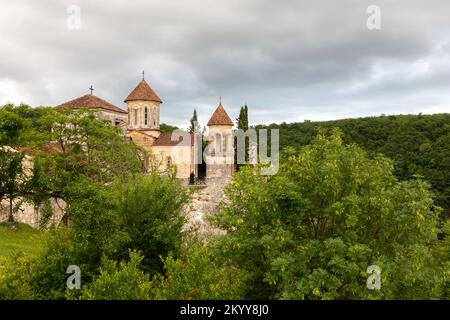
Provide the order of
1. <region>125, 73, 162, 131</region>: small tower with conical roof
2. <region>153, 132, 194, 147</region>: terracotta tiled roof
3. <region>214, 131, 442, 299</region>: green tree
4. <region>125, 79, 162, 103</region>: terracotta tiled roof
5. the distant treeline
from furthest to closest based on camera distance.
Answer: the distant treeline
<region>125, 79, 162, 103</region>: terracotta tiled roof
<region>125, 73, 162, 131</region>: small tower with conical roof
<region>153, 132, 194, 147</region>: terracotta tiled roof
<region>214, 131, 442, 299</region>: green tree

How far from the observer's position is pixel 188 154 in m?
51.4

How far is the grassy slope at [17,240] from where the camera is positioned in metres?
25.8

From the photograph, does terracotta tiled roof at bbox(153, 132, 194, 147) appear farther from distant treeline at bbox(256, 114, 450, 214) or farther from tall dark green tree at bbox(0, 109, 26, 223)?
tall dark green tree at bbox(0, 109, 26, 223)

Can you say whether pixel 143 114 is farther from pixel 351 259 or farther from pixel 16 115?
pixel 351 259

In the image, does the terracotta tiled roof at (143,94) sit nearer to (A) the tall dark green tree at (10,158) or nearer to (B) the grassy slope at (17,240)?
(B) the grassy slope at (17,240)

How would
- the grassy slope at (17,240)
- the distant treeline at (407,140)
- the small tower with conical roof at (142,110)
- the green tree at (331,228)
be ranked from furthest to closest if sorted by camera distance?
the distant treeline at (407,140) → the small tower with conical roof at (142,110) → the grassy slope at (17,240) → the green tree at (331,228)

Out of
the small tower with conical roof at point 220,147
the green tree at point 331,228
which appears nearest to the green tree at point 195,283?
the green tree at point 331,228

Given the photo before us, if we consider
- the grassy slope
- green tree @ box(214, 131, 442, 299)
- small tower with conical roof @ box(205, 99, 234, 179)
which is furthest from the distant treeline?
green tree @ box(214, 131, 442, 299)

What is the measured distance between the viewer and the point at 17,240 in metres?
29.0

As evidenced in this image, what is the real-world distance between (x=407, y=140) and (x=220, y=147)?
168 ft

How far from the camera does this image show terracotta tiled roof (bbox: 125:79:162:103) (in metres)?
51.6

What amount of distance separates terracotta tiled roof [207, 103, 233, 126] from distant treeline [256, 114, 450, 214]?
21.4 m

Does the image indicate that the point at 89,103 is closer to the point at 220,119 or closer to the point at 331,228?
the point at 220,119

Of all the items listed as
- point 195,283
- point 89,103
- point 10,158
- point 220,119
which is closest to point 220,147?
point 220,119
